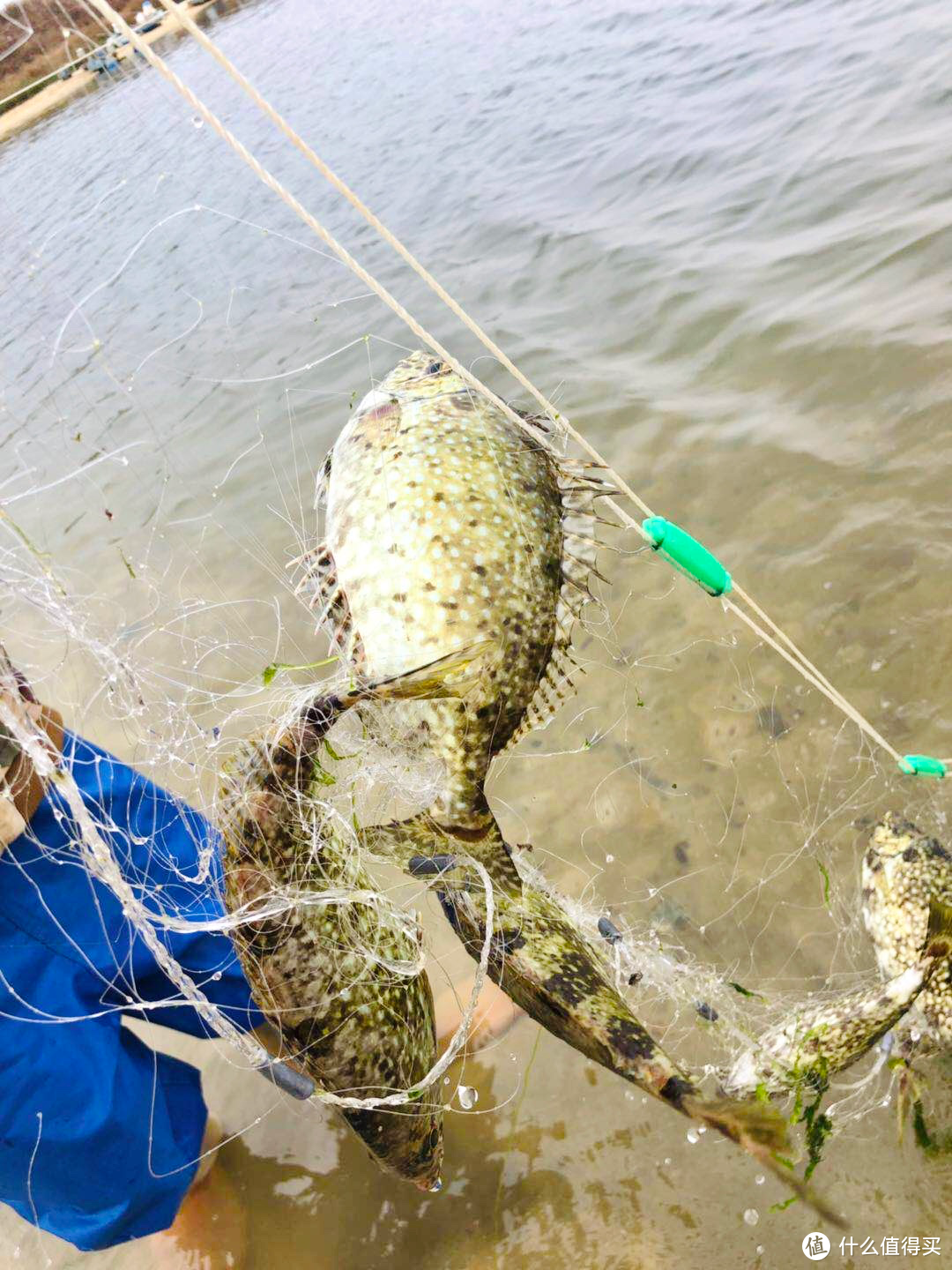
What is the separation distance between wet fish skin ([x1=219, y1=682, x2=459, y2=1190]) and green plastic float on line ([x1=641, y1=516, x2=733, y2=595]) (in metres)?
0.76

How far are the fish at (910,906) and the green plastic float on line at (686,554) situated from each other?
4.05 ft

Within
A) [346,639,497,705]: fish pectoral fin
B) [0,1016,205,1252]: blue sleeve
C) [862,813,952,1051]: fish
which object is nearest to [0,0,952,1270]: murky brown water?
[862,813,952,1051]: fish

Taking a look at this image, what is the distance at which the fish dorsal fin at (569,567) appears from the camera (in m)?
2.93

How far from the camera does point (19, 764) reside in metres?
2.47

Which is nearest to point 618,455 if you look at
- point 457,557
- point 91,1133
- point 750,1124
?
point 457,557

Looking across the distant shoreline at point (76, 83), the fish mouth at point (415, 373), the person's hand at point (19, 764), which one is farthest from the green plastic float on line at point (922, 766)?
the distant shoreline at point (76, 83)

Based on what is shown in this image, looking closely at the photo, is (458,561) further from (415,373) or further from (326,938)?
(326,938)

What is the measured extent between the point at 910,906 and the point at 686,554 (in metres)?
1.64

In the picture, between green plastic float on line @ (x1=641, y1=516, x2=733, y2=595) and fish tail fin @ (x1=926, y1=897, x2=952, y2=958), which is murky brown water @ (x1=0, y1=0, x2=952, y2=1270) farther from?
green plastic float on line @ (x1=641, y1=516, x2=733, y2=595)

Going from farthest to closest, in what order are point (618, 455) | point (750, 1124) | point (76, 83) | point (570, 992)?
point (618, 455), point (76, 83), point (570, 992), point (750, 1124)

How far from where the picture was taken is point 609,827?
12.8 feet

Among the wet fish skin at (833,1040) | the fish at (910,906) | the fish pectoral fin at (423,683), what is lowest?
the fish at (910,906)

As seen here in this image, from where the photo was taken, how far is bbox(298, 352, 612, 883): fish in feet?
8.36

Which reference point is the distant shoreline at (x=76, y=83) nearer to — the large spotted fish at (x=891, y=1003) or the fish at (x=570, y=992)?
the fish at (x=570, y=992)
